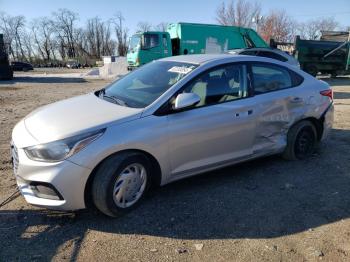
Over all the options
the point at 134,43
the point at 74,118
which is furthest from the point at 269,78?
the point at 134,43

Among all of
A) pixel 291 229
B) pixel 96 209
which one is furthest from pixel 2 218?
pixel 291 229

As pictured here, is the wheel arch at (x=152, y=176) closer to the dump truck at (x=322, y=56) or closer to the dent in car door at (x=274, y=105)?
the dent in car door at (x=274, y=105)

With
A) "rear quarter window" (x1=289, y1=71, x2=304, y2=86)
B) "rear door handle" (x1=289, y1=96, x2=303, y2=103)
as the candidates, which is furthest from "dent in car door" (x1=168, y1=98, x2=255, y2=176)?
"rear quarter window" (x1=289, y1=71, x2=304, y2=86)

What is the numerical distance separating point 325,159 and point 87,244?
3768mm

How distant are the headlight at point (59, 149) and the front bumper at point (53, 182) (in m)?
0.05

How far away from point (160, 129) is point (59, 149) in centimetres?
100

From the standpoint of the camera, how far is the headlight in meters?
3.04

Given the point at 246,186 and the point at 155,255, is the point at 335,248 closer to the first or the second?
the point at 246,186

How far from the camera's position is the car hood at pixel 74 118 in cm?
319

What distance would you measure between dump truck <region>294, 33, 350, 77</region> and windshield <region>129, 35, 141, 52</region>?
9.18 metres

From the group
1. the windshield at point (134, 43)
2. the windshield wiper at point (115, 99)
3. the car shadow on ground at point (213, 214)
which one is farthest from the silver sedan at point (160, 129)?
the windshield at point (134, 43)

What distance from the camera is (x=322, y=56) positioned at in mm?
19953

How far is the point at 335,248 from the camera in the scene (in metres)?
3.02

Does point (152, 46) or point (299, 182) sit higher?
point (152, 46)
